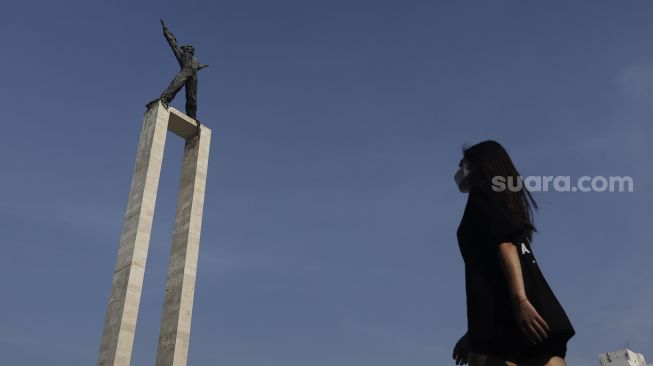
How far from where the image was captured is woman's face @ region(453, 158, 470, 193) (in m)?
3.49

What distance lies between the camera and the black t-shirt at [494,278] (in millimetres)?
2863

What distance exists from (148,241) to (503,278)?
12.5 m

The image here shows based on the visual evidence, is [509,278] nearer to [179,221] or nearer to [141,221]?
[141,221]

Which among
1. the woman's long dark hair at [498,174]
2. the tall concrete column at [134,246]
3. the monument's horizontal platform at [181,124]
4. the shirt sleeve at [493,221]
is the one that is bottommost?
the shirt sleeve at [493,221]

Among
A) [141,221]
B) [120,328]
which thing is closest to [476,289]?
[120,328]

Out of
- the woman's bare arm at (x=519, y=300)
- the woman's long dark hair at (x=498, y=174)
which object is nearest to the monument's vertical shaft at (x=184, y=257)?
the woman's long dark hair at (x=498, y=174)

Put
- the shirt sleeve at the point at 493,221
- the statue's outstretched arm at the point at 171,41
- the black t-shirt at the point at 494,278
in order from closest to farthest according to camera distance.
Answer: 1. the black t-shirt at the point at 494,278
2. the shirt sleeve at the point at 493,221
3. the statue's outstretched arm at the point at 171,41

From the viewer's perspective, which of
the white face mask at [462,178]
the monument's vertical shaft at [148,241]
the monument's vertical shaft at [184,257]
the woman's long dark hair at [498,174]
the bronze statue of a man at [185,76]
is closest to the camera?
the woman's long dark hair at [498,174]

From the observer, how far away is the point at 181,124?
682 inches

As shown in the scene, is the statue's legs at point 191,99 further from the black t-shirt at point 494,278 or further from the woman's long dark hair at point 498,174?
the black t-shirt at point 494,278

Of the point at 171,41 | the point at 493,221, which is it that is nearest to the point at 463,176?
the point at 493,221

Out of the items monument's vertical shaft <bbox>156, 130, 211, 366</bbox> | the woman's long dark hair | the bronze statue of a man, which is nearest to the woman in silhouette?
the woman's long dark hair

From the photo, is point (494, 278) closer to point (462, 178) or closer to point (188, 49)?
point (462, 178)

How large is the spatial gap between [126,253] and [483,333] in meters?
12.6
